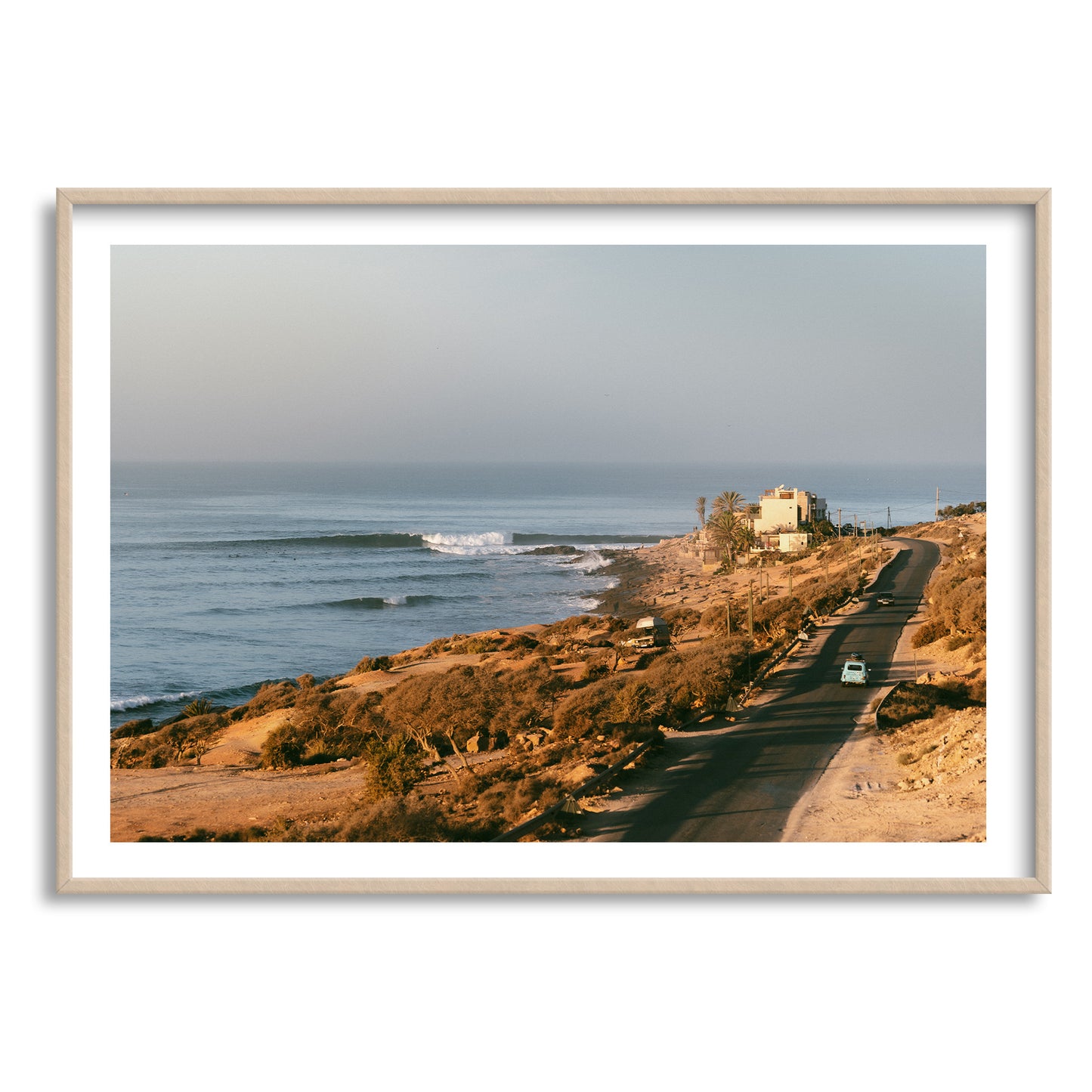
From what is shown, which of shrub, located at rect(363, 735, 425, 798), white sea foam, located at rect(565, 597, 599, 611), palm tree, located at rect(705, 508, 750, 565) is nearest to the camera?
shrub, located at rect(363, 735, 425, 798)

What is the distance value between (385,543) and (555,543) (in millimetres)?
1021

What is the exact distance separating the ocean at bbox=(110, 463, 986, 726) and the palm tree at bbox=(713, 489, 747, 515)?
38 millimetres

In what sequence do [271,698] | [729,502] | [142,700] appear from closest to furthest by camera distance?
[142,700] → [729,502] → [271,698]

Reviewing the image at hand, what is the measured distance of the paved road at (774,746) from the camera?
134 inches

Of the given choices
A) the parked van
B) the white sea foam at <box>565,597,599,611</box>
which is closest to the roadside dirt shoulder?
the parked van

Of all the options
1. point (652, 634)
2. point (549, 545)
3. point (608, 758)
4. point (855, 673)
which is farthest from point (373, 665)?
point (855, 673)

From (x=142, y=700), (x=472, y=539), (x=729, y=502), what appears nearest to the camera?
(x=142, y=700)

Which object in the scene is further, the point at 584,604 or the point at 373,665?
the point at 584,604

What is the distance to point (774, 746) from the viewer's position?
13.0 feet

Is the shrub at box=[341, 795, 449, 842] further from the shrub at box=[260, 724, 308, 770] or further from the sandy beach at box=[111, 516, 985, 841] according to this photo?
the shrub at box=[260, 724, 308, 770]

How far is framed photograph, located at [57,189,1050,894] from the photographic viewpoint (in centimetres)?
326

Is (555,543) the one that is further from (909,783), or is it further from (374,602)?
(909,783)
